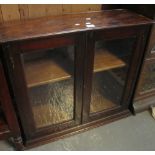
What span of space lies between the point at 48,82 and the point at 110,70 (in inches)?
17.4

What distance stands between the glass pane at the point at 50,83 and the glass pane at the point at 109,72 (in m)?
0.18

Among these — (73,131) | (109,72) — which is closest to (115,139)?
(73,131)

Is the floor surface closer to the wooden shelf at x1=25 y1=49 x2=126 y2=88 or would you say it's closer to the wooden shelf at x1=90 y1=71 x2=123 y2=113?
the wooden shelf at x1=90 y1=71 x2=123 y2=113

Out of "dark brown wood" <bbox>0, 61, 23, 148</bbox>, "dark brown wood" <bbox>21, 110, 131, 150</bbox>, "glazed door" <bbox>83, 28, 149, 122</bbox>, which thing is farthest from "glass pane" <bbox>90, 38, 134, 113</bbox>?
"dark brown wood" <bbox>0, 61, 23, 148</bbox>

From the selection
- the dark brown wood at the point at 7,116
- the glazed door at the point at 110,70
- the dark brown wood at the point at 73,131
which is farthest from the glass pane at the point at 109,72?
the dark brown wood at the point at 7,116

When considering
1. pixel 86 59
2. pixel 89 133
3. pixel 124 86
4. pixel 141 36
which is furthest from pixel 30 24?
pixel 89 133

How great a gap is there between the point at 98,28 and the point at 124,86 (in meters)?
0.57

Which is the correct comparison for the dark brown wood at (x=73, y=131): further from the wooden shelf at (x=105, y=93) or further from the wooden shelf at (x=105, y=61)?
the wooden shelf at (x=105, y=61)

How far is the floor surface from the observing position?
133cm

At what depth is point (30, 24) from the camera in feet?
3.37

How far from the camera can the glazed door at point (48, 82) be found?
0.96m

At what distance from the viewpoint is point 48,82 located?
112 centimetres

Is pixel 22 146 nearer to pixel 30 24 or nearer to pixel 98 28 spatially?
pixel 30 24

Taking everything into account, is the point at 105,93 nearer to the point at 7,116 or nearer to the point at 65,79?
the point at 65,79
